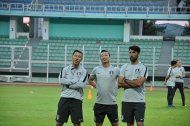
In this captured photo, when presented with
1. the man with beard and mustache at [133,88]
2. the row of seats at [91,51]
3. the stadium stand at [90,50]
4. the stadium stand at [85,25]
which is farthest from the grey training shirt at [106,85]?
the stadium stand at [85,25]

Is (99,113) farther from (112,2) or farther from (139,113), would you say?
(112,2)

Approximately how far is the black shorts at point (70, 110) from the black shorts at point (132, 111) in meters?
0.82

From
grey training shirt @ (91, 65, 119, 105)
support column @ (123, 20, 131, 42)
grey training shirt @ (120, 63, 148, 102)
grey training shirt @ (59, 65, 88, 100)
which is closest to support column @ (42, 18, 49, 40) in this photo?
support column @ (123, 20, 131, 42)

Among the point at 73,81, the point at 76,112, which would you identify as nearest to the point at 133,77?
the point at 73,81

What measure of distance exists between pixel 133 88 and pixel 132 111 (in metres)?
0.43

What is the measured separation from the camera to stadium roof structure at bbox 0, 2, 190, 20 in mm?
45781

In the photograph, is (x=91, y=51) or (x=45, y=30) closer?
(x=91, y=51)

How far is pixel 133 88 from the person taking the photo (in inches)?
374

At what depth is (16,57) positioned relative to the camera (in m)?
42.8

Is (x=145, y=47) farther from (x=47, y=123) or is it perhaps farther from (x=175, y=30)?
(x=47, y=123)

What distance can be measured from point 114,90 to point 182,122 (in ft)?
16.7

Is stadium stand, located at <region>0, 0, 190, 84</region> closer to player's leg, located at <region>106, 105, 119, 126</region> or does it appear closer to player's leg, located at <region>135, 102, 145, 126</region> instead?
player's leg, located at <region>106, 105, 119, 126</region>

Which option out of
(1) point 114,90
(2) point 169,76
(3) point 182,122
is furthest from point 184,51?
(1) point 114,90

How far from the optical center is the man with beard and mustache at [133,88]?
9.41 meters
